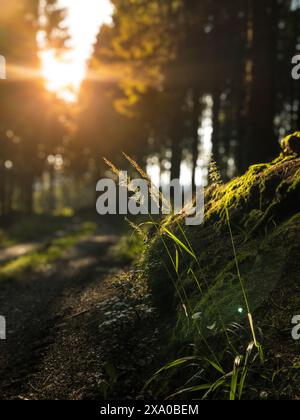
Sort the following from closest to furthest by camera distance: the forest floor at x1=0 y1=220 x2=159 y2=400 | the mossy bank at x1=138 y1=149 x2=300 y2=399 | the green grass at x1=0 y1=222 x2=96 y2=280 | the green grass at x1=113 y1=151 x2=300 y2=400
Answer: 1. the green grass at x1=113 y1=151 x2=300 y2=400
2. the mossy bank at x1=138 y1=149 x2=300 y2=399
3. the forest floor at x1=0 y1=220 x2=159 y2=400
4. the green grass at x1=0 y1=222 x2=96 y2=280

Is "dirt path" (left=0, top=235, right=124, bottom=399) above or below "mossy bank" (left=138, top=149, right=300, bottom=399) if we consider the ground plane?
below

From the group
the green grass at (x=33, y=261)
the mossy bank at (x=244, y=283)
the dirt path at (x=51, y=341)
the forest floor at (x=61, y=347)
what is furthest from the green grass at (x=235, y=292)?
the green grass at (x=33, y=261)

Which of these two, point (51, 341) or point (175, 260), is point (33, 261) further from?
point (175, 260)

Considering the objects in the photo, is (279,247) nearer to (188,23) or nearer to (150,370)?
(150,370)

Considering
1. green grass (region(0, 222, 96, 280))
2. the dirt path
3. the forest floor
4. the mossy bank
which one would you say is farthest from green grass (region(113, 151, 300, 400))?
green grass (region(0, 222, 96, 280))

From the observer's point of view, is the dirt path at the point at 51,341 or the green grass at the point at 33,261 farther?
the green grass at the point at 33,261

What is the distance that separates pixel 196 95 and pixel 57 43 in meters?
14.3

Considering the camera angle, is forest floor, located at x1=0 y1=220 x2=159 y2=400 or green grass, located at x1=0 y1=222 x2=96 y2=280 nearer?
forest floor, located at x1=0 y1=220 x2=159 y2=400

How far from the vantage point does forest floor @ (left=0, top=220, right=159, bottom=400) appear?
3713mm

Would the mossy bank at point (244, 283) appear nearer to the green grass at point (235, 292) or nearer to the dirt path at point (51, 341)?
the green grass at point (235, 292)

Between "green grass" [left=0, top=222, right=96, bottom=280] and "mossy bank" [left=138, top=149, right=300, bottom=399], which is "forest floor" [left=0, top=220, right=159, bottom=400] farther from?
"green grass" [left=0, top=222, right=96, bottom=280]

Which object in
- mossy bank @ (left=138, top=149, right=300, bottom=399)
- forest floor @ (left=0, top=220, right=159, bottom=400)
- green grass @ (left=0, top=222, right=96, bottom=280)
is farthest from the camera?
green grass @ (left=0, top=222, right=96, bottom=280)

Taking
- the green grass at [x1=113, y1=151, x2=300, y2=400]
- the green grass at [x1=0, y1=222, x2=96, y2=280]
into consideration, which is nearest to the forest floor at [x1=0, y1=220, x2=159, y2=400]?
the green grass at [x1=113, y1=151, x2=300, y2=400]

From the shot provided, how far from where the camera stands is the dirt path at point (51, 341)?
3775 millimetres
